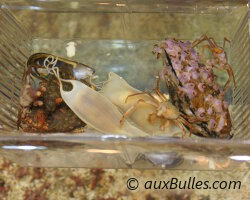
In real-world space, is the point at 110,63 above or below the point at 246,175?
above

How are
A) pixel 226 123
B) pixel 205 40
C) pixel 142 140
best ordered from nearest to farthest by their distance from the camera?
pixel 142 140
pixel 226 123
pixel 205 40

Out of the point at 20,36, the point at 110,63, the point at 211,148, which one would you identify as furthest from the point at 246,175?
the point at 20,36

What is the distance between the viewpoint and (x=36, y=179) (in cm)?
99

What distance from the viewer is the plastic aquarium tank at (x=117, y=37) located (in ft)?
3.18

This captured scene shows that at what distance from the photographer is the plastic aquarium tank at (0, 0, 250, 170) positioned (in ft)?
3.18

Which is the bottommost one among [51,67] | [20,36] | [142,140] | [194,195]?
[194,195]

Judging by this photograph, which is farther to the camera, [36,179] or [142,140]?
[36,179]

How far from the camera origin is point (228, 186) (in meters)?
0.98

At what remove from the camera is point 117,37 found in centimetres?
114

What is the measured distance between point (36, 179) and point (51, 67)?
272 mm

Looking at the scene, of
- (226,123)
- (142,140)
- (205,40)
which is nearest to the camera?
(142,140)

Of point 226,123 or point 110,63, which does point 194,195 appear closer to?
point 226,123

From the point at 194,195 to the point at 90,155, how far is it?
0.87ft

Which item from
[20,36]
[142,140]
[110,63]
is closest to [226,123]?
[142,140]
